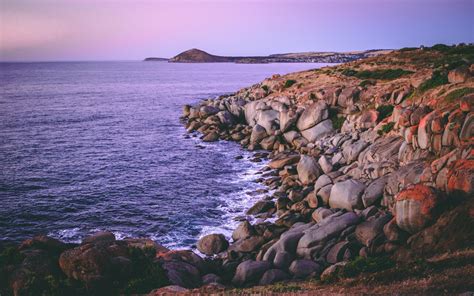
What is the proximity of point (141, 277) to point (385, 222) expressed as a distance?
1409 cm

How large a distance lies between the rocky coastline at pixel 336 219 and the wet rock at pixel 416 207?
5cm

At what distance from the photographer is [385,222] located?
22031 millimetres

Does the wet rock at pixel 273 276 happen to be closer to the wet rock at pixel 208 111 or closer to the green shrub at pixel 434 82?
the green shrub at pixel 434 82

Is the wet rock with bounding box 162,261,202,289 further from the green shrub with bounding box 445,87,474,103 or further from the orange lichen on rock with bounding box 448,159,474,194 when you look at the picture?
the green shrub with bounding box 445,87,474,103

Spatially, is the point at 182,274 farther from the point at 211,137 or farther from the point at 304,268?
the point at 211,137

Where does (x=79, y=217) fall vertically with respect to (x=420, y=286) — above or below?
below

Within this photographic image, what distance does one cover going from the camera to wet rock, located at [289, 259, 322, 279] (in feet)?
63.6

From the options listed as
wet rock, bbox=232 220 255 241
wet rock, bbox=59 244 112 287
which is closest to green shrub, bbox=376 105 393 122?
wet rock, bbox=232 220 255 241

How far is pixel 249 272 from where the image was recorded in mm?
19906

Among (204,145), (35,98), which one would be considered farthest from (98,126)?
(35,98)

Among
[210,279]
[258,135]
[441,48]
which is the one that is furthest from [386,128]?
[441,48]

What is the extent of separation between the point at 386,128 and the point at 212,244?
66.5ft

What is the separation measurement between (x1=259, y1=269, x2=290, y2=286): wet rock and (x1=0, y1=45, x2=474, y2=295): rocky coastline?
56mm

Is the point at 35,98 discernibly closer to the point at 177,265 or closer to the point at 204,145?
the point at 204,145
